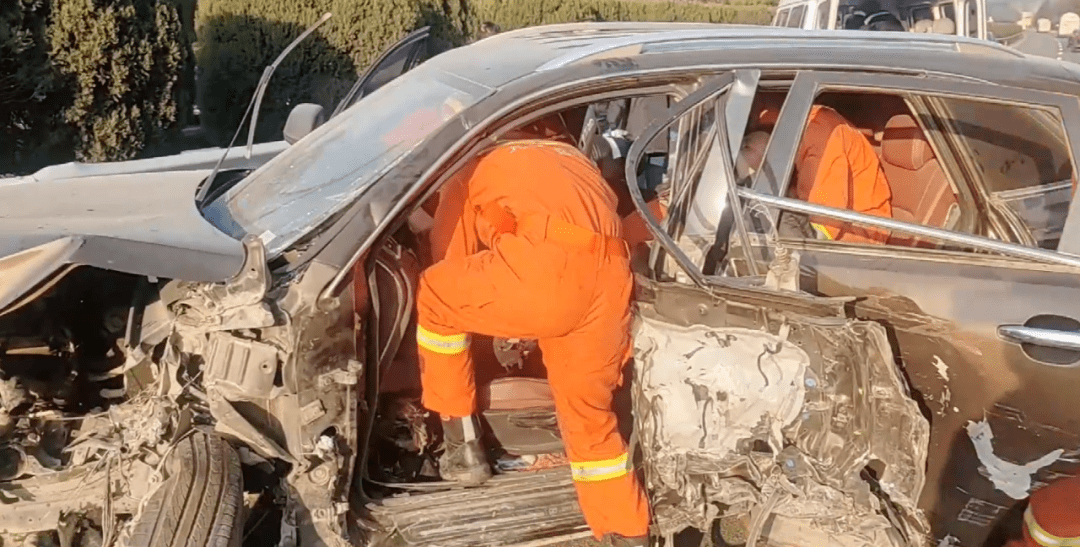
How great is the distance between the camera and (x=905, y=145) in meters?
3.30

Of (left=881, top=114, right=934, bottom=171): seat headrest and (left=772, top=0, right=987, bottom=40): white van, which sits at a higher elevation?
(left=881, top=114, right=934, bottom=171): seat headrest

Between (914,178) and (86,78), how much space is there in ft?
24.9

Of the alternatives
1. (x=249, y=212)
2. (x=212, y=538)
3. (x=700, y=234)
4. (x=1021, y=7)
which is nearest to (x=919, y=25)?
(x=1021, y=7)

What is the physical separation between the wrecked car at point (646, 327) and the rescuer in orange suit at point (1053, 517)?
110 mm

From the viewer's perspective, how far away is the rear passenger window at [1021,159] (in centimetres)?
269

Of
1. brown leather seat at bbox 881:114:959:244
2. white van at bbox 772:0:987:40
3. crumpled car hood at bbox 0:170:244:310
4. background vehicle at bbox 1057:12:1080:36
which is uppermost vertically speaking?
crumpled car hood at bbox 0:170:244:310

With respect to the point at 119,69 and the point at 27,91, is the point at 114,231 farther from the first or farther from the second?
the point at 119,69

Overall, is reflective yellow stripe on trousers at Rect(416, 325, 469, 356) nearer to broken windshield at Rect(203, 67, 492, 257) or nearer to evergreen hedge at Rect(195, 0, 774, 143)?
broken windshield at Rect(203, 67, 492, 257)

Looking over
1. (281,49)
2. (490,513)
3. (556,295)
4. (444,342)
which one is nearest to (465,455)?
(490,513)

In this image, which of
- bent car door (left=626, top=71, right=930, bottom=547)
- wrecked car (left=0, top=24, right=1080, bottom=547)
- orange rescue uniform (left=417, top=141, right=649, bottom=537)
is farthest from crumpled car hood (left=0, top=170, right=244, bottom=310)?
bent car door (left=626, top=71, right=930, bottom=547)

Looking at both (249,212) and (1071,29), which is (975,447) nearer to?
(249,212)

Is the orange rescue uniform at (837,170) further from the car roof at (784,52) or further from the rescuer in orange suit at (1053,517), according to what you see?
the rescuer in orange suit at (1053,517)

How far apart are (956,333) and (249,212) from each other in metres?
2.07

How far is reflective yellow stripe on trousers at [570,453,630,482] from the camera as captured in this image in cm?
273
